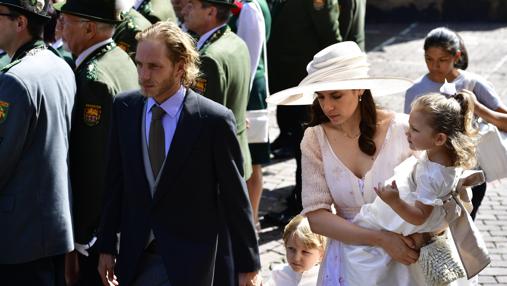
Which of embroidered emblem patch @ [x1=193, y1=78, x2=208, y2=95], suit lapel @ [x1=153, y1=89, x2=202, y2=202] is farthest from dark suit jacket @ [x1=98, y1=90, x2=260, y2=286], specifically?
embroidered emblem patch @ [x1=193, y1=78, x2=208, y2=95]

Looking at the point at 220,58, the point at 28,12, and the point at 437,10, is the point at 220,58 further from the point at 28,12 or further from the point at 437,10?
the point at 437,10

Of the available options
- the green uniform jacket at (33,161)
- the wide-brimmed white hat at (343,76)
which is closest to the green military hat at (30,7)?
the green uniform jacket at (33,161)

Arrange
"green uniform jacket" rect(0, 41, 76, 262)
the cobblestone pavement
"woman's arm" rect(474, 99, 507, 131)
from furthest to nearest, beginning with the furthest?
the cobblestone pavement
"woman's arm" rect(474, 99, 507, 131)
"green uniform jacket" rect(0, 41, 76, 262)

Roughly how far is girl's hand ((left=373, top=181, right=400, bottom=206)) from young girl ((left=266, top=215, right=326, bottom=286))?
1361mm

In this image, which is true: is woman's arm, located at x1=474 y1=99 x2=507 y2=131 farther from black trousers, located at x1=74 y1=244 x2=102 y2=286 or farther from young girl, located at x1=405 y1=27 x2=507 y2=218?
black trousers, located at x1=74 y1=244 x2=102 y2=286

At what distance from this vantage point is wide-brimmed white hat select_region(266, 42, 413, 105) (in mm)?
4309

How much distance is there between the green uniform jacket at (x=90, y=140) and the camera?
5145 mm

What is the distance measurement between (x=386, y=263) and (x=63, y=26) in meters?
2.46

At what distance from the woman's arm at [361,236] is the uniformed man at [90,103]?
1.38 metres

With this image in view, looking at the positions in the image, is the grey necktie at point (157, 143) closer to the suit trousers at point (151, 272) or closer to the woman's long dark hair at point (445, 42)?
the suit trousers at point (151, 272)

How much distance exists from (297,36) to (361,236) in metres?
4.45

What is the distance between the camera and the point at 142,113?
14.7 feet

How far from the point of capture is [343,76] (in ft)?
14.3

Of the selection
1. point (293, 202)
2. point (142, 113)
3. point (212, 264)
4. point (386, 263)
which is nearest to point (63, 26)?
point (142, 113)
